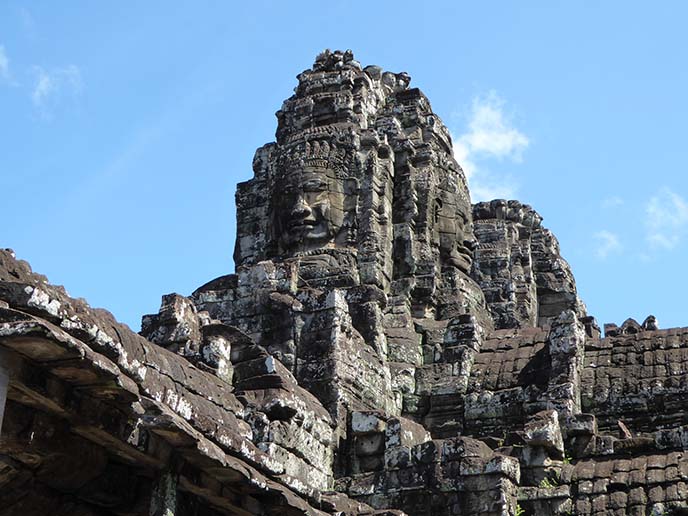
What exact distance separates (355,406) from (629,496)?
4721 mm

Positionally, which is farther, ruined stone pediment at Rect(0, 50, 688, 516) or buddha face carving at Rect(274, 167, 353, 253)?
buddha face carving at Rect(274, 167, 353, 253)

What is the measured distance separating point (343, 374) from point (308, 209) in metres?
5.33

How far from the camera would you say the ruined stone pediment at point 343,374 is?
33.1ft

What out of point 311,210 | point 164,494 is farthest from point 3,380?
point 311,210

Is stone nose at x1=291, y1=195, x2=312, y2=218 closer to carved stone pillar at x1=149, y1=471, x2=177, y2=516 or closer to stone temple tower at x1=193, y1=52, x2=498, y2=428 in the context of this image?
stone temple tower at x1=193, y1=52, x2=498, y2=428

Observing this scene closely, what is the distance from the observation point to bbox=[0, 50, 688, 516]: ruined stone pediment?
1009 cm

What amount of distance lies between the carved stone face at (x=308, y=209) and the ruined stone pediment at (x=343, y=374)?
4 centimetres

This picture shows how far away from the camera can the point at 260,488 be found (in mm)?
10883

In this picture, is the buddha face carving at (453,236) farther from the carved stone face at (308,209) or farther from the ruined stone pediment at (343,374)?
the carved stone face at (308,209)

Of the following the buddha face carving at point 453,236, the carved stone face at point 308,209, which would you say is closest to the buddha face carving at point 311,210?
the carved stone face at point 308,209

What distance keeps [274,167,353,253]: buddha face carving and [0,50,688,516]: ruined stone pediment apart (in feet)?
0.14

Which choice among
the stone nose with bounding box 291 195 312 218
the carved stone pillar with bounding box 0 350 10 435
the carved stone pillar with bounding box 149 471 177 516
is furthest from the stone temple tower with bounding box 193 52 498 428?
the carved stone pillar with bounding box 0 350 10 435

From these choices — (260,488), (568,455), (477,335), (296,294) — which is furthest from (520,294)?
(260,488)

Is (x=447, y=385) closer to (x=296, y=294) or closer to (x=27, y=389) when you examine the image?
(x=296, y=294)
